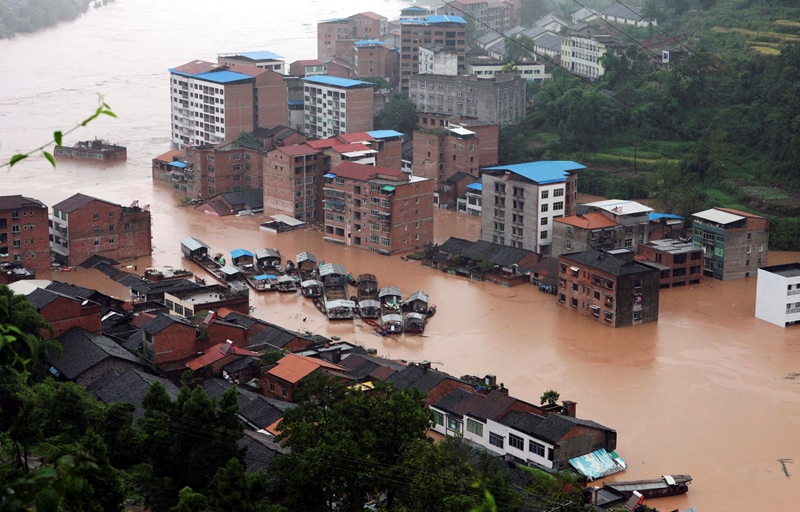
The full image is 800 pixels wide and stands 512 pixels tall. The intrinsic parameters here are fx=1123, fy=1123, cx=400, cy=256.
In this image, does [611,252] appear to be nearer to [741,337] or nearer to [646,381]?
[741,337]

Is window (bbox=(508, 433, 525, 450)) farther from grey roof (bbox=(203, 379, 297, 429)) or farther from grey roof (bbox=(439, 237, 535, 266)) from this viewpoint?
grey roof (bbox=(439, 237, 535, 266))

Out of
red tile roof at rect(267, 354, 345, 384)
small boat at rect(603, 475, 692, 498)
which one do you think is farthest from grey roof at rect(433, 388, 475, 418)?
small boat at rect(603, 475, 692, 498)

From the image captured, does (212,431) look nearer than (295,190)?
Yes

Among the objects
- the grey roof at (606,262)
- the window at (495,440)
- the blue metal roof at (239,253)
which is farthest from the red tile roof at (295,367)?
the blue metal roof at (239,253)

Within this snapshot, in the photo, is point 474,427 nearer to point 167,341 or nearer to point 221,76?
point 167,341

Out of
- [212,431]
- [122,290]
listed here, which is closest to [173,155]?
[122,290]

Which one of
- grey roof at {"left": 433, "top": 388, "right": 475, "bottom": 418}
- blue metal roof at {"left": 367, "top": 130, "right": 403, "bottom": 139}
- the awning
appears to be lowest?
the awning
